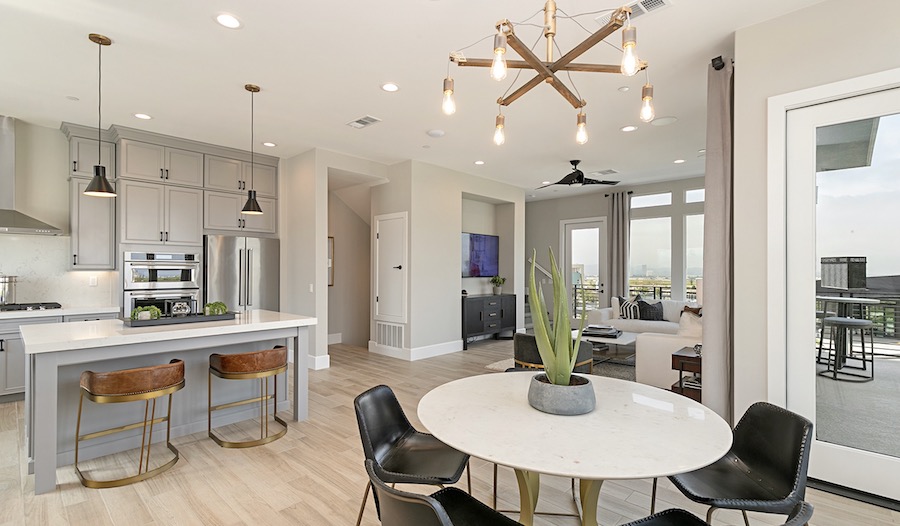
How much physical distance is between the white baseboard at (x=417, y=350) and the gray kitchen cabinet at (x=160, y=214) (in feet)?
9.36

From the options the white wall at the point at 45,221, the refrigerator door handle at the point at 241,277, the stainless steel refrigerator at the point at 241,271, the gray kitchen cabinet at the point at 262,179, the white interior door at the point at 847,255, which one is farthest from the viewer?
the gray kitchen cabinet at the point at 262,179

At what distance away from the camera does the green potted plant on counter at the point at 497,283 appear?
26.2 ft

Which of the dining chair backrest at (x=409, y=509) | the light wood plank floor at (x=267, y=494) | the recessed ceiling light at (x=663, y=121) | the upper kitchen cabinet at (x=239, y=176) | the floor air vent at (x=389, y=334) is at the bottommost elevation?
the light wood plank floor at (x=267, y=494)

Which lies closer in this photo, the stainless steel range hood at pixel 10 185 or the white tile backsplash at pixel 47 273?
the stainless steel range hood at pixel 10 185

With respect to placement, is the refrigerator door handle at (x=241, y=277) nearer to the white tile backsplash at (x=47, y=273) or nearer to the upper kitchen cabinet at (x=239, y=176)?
the upper kitchen cabinet at (x=239, y=176)

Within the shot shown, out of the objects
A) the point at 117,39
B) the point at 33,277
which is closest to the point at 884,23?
the point at 117,39

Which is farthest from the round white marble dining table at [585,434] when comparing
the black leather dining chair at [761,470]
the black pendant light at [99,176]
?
the black pendant light at [99,176]

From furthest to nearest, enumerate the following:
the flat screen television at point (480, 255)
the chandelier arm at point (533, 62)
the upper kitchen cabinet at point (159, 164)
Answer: the flat screen television at point (480, 255) < the upper kitchen cabinet at point (159, 164) < the chandelier arm at point (533, 62)

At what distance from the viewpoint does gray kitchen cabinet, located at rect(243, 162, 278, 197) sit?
5828 mm

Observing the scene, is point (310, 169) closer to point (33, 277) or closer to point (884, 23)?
point (33, 277)

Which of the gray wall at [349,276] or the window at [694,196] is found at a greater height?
the window at [694,196]

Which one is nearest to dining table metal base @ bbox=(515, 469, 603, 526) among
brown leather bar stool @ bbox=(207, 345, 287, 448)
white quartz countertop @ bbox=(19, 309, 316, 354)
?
brown leather bar stool @ bbox=(207, 345, 287, 448)

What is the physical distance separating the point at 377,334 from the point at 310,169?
8.71 feet

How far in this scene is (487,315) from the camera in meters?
7.47
